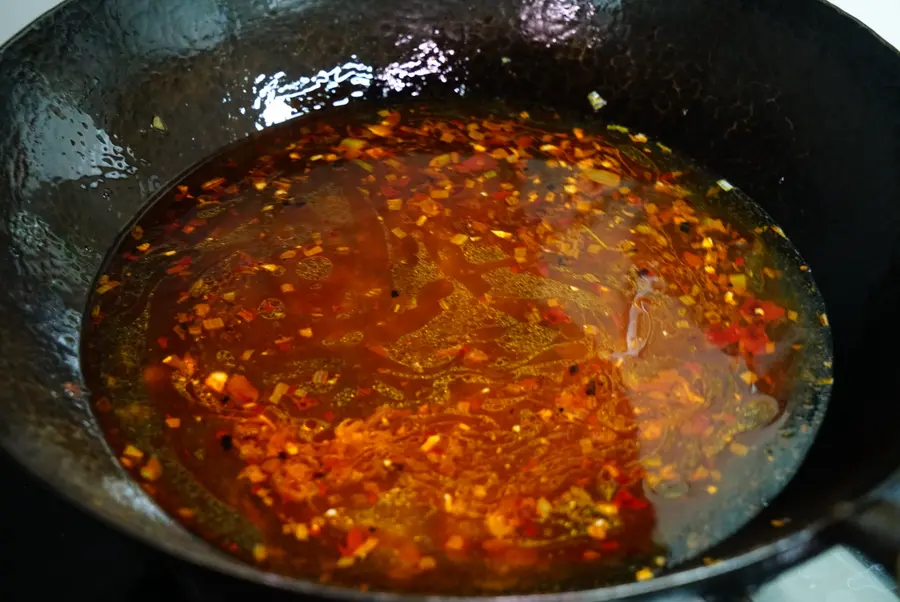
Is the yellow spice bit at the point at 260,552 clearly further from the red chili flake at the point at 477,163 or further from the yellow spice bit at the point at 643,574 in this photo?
the red chili flake at the point at 477,163

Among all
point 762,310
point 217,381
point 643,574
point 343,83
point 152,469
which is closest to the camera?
point 643,574

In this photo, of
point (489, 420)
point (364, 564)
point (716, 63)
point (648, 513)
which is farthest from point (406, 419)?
point (716, 63)

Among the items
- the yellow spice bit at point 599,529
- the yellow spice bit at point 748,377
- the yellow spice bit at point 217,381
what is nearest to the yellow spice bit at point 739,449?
the yellow spice bit at point 748,377

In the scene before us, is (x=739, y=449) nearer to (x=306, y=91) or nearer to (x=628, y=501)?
(x=628, y=501)

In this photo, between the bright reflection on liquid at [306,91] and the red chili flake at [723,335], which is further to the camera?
the bright reflection on liquid at [306,91]

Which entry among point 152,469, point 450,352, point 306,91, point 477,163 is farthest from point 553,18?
point 152,469

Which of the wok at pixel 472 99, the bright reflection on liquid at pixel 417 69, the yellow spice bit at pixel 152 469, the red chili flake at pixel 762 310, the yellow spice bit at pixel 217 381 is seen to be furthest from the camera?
the bright reflection on liquid at pixel 417 69

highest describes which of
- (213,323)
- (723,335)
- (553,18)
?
(553,18)
